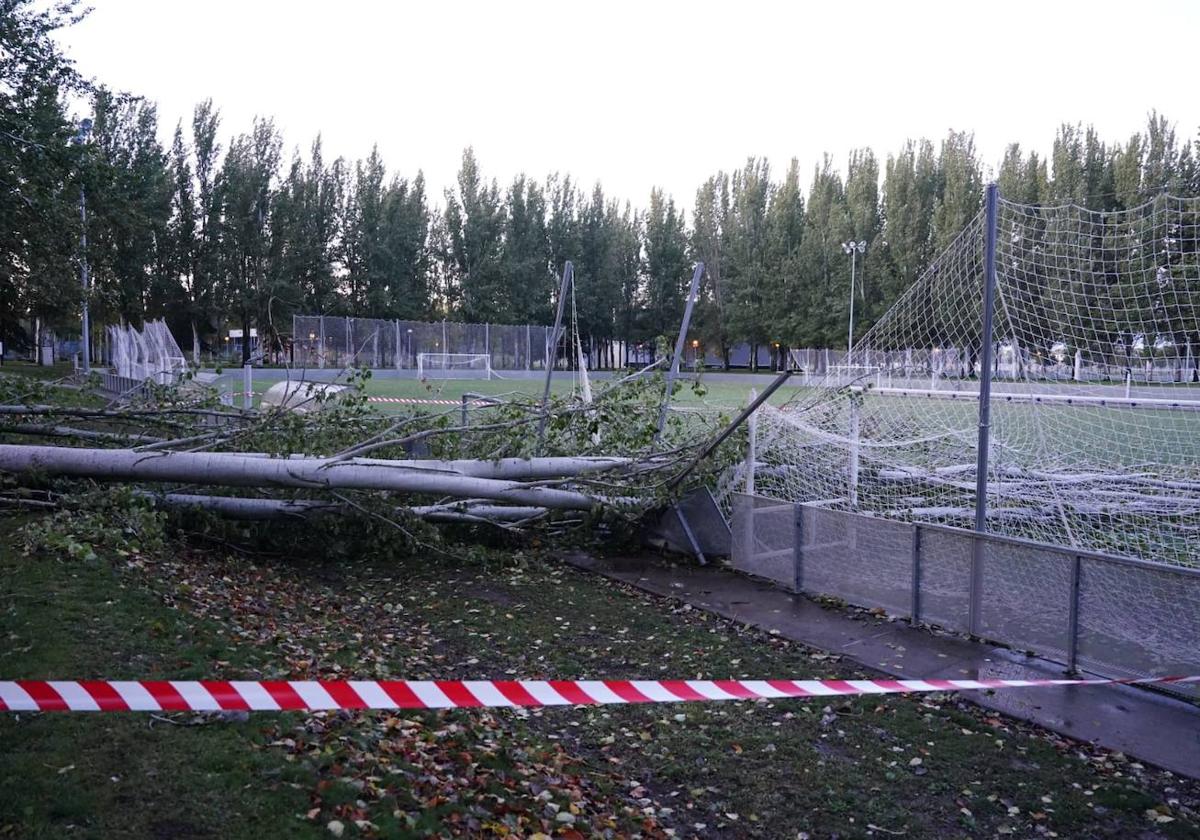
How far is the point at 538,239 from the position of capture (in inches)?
2749

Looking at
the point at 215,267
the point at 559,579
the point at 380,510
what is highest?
the point at 215,267

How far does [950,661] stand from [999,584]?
74 centimetres

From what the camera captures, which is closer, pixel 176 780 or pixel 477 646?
pixel 176 780

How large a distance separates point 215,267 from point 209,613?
54114 mm

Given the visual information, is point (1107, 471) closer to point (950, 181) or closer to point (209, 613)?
point (209, 613)

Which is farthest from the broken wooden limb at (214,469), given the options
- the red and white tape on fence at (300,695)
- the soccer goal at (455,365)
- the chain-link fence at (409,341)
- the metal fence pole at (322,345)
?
the soccer goal at (455,365)

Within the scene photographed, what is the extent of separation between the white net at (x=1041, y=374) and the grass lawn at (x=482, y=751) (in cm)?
428

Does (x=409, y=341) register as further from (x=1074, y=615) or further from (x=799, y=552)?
(x=1074, y=615)

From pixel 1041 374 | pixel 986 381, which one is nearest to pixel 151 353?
pixel 1041 374

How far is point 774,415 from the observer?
10953 millimetres

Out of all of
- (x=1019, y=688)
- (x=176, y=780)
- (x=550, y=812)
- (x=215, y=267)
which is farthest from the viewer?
(x=215, y=267)

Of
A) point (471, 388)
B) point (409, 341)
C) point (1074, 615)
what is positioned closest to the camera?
point (1074, 615)

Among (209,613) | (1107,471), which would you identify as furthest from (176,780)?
(1107,471)

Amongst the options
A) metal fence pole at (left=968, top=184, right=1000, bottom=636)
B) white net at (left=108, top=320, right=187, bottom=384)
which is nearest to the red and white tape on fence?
metal fence pole at (left=968, top=184, right=1000, bottom=636)
